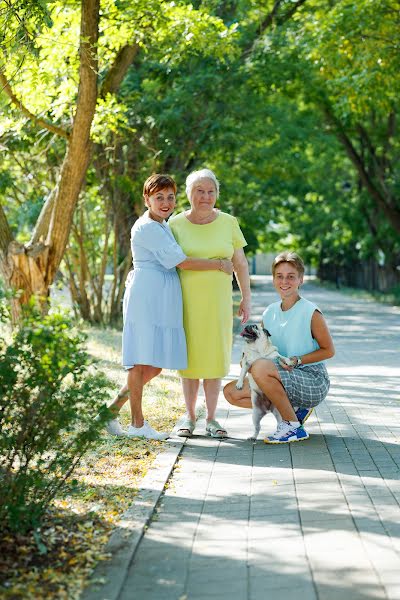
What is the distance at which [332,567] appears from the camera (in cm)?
503

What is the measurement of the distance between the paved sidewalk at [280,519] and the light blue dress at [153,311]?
2.47 ft

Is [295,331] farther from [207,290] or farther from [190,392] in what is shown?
[190,392]

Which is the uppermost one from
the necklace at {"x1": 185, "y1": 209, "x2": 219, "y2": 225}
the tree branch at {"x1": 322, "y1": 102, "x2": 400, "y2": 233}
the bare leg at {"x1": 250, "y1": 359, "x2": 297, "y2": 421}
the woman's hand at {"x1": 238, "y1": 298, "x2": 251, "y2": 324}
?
the tree branch at {"x1": 322, "y1": 102, "x2": 400, "y2": 233}

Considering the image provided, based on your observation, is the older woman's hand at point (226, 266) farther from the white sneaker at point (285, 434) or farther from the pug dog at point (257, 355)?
the white sneaker at point (285, 434)

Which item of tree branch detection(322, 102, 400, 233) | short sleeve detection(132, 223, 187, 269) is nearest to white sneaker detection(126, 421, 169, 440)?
short sleeve detection(132, 223, 187, 269)

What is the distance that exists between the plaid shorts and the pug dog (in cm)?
12

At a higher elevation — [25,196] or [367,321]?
[25,196]

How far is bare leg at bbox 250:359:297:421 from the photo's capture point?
8297 millimetres

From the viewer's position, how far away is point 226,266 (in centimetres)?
864

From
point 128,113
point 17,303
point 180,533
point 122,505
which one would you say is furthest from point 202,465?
point 128,113

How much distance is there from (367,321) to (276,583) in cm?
2308

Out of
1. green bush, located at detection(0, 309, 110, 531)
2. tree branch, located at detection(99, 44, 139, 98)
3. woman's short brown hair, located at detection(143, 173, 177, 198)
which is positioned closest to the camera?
green bush, located at detection(0, 309, 110, 531)

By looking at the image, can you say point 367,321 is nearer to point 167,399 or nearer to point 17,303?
point 17,303

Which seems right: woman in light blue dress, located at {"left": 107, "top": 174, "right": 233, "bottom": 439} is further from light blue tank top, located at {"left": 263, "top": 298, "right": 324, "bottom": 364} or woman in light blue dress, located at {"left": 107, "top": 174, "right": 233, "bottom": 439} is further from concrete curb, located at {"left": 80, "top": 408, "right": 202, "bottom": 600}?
concrete curb, located at {"left": 80, "top": 408, "right": 202, "bottom": 600}
